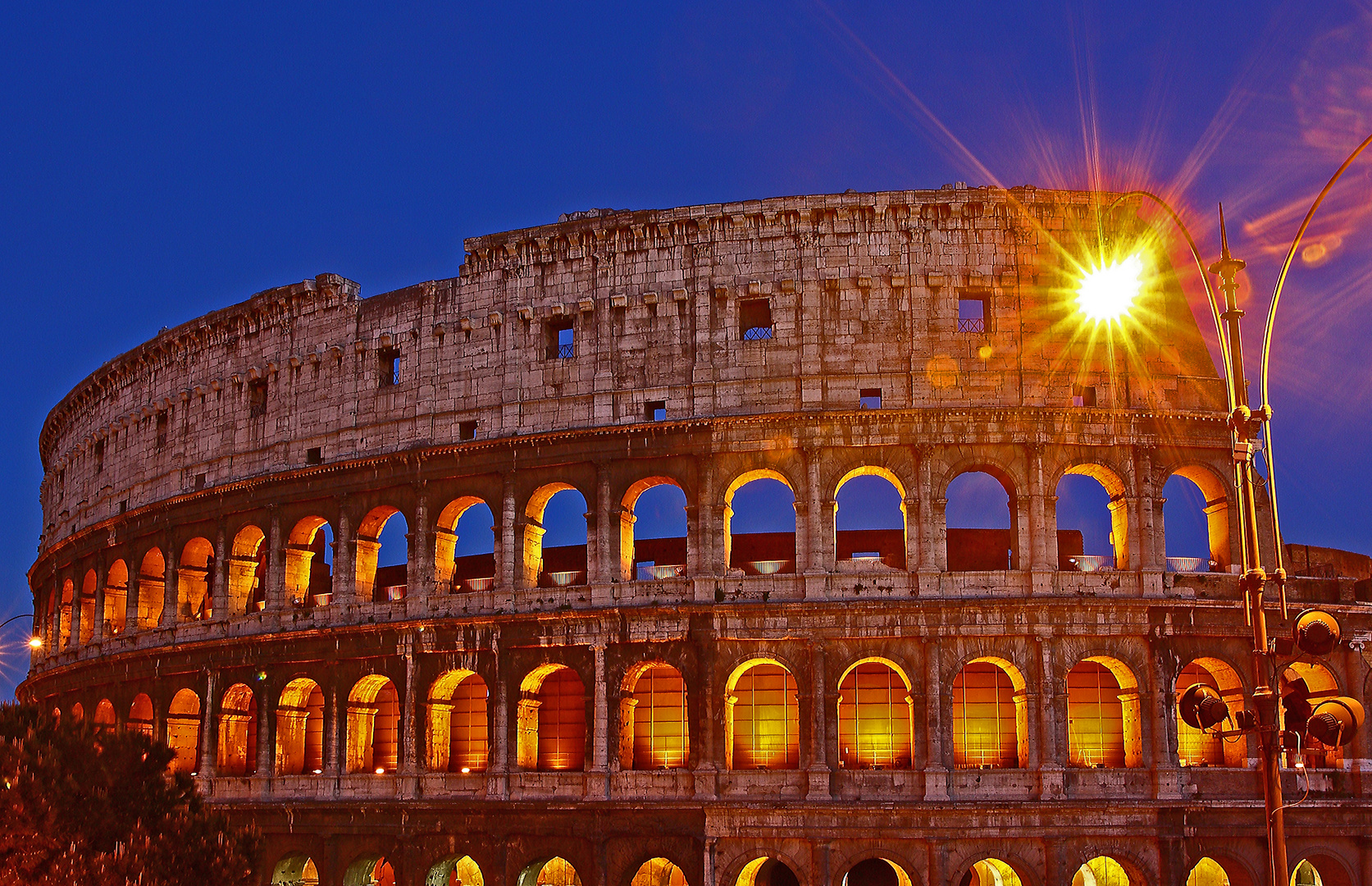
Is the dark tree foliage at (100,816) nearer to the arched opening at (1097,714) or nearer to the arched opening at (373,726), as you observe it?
the arched opening at (373,726)

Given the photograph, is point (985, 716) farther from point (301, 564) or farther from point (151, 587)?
point (151, 587)

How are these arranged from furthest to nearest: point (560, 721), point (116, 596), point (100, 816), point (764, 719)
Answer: point (116, 596)
point (560, 721)
point (764, 719)
point (100, 816)

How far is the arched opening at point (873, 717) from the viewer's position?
27.8m

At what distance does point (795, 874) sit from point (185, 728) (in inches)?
712

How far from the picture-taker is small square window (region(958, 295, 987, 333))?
93.5ft

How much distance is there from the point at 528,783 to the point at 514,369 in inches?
385

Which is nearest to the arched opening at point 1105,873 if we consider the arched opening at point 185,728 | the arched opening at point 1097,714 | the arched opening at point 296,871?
the arched opening at point 1097,714

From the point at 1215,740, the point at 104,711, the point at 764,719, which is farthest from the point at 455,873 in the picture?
the point at 1215,740

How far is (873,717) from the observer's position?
28078mm

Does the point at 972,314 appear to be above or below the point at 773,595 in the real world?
above

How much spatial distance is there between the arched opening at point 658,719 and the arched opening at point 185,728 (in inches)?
518

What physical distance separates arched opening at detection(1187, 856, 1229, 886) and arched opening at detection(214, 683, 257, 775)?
2281 cm

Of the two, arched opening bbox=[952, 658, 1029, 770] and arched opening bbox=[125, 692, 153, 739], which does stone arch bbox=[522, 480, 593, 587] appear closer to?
arched opening bbox=[952, 658, 1029, 770]

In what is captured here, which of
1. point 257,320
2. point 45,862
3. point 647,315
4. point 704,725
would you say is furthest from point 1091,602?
point 257,320
